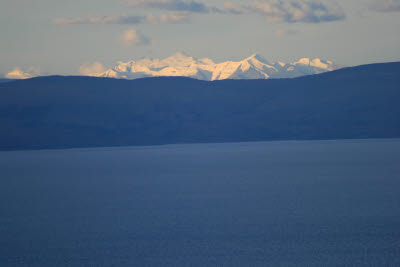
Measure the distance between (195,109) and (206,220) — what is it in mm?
116515

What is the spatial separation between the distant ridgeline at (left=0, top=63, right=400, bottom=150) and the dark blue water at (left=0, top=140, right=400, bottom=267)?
77641 mm

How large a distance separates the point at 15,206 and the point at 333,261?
705 inches

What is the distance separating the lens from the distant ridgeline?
119 metres

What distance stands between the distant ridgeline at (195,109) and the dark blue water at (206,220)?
255ft

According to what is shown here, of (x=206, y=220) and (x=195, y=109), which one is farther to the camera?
(x=195, y=109)

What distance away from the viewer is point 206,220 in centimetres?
2348

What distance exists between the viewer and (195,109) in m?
140

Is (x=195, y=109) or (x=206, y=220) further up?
(x=206, y=220)

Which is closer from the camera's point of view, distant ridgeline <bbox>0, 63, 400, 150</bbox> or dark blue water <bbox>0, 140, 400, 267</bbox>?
dark blue water <bbox>0, 140, 400, 267</bbox>

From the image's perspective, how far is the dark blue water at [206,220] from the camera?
57.8 feet

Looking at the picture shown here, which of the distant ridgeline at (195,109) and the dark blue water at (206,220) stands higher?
the dark blue water at (206,220)

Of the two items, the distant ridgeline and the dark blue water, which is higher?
the dark blue water

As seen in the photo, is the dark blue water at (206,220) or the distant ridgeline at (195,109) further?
the distant ridgeline at (195,109)

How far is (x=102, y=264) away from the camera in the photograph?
55.8ft
